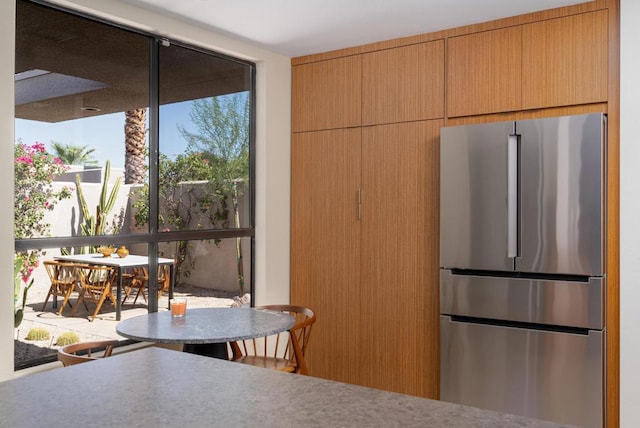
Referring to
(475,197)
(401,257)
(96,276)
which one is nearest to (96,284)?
(96,276)

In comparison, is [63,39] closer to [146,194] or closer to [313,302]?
A: [146,194]

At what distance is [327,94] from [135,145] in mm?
1496

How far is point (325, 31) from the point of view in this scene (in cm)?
379

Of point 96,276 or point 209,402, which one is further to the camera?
point 96,276

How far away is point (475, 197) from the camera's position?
3.38 m

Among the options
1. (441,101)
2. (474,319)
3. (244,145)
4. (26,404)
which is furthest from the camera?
(244,145)

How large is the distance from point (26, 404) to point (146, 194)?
8.51 feet

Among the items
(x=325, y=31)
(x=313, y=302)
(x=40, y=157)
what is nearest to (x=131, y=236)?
(x=40, y=157)

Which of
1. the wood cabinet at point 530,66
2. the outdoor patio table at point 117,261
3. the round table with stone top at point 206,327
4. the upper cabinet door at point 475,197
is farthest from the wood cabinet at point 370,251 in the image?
the outdoor patio table at point 117,261

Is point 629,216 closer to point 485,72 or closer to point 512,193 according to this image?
point 512,193

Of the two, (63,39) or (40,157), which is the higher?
(63,39)

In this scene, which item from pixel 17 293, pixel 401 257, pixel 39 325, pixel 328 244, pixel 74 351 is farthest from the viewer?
pixel 328 244

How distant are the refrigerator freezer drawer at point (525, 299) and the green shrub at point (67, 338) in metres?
2.14

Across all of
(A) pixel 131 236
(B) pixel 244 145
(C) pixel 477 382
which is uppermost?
(B) pixel 244 145
